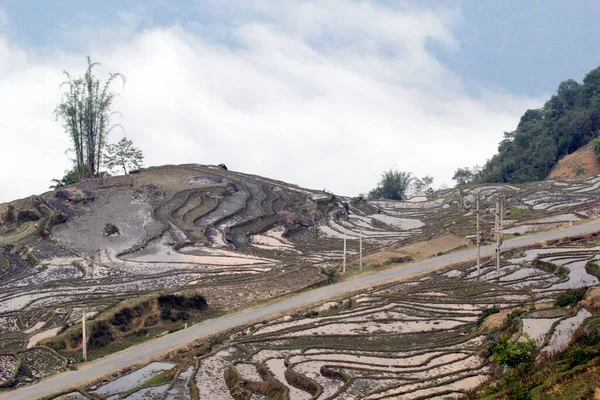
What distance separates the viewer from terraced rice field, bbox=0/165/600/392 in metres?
24.5

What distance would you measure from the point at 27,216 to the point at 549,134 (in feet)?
182

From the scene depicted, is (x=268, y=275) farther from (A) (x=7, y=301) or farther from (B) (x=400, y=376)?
(B) (x=400, y=376)

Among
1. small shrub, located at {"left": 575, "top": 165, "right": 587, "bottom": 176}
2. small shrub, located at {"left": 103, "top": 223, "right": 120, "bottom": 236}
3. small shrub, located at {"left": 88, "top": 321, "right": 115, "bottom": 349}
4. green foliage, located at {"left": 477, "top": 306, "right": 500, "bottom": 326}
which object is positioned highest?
small shrub, located at {"left": 575, "top": 165, "right": 587, "bottom": 176}

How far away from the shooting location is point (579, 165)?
6750 centimetres

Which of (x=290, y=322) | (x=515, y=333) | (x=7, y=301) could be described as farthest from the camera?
(x=7, y=301)

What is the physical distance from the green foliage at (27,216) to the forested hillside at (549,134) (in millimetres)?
49272

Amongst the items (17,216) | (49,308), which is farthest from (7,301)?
(17,216)

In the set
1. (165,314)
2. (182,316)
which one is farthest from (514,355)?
(165,314)

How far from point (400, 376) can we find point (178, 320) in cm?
1208

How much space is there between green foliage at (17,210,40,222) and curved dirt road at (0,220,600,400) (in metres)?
23.8

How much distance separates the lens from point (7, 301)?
30797 millimetres

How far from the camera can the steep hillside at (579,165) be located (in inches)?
2594

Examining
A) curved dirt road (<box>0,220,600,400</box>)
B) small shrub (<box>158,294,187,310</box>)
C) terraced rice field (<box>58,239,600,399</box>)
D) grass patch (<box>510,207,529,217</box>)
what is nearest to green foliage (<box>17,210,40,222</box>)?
small shrub (<box>158,294,187,310</box>)

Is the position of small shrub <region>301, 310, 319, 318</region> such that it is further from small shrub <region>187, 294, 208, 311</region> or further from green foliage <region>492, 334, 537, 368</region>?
green foliage <region>492, 334, 537, 368</region>
